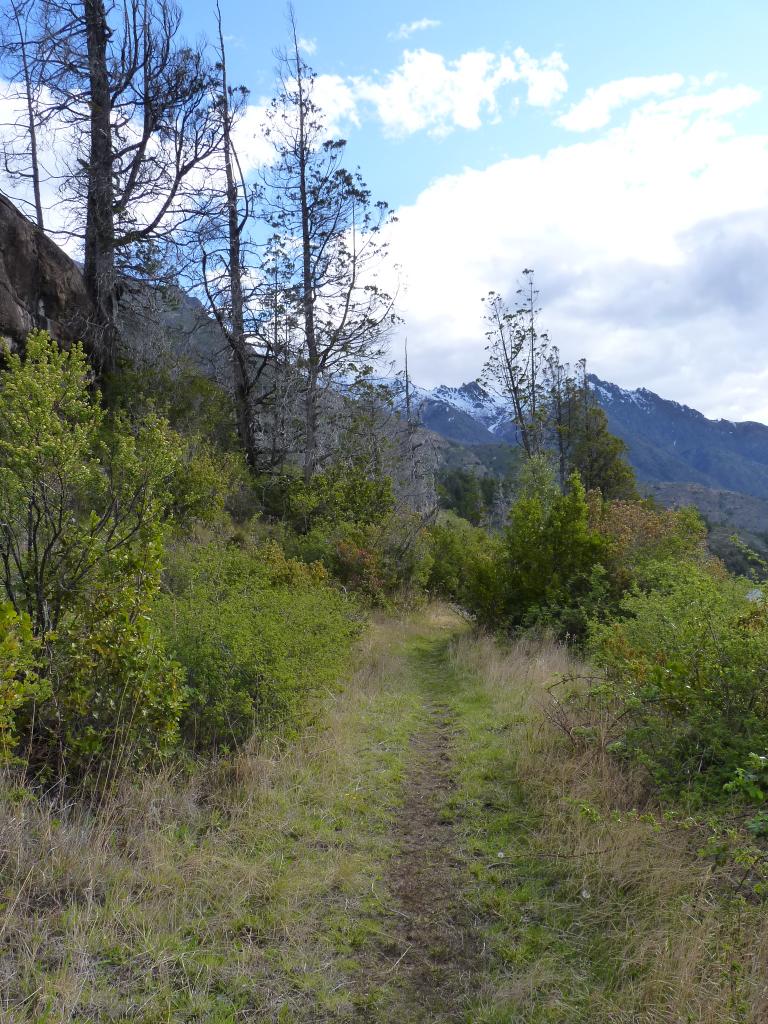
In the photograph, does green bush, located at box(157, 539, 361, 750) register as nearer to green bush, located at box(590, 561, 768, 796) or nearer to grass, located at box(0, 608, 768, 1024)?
grass, located at box(0, 608, 768, 1024)

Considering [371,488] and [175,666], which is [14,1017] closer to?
[175,666]

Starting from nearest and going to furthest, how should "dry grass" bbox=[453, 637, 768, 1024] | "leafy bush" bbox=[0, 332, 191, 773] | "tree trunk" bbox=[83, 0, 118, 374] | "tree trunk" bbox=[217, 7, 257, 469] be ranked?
"dry grass" bbox=[453, 637, 768, 1024], "leafy bush" bbox=[0, 332, 191, 773], "tree trunk" bbox=[83, 0, 118, 374], "tree trunk" bbox=[217, 7, 257, 469]

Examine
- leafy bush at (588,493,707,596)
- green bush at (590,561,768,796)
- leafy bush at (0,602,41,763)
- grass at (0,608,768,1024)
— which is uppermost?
leafy bush at (588,493,707,596)

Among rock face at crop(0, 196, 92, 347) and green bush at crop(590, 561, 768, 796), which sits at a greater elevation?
rock face at crop(0, 196, 92, 347)

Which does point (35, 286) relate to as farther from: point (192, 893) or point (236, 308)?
point (192, 893)

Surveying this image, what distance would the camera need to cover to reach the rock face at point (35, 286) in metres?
13.6

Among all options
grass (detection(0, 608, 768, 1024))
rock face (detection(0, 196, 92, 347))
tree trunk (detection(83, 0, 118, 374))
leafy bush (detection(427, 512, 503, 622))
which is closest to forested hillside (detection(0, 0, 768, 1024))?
grass (detection(0, 608, 768, 1024))

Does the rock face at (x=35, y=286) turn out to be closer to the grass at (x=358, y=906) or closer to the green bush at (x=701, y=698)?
the grass at (x=358, y=906)

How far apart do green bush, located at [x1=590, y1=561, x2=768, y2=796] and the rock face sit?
13.4m

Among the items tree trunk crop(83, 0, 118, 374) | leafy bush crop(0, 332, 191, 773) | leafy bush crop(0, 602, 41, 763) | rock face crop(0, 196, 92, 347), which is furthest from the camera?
tree trunk crop(83, 0, 118, 374)

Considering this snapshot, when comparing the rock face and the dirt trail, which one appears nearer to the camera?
the dirt trail

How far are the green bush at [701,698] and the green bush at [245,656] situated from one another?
294 centimetres

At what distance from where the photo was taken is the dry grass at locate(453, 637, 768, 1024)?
2842mm

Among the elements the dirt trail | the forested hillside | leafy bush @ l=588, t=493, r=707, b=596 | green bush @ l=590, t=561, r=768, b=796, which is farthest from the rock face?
green bush @ l=590, t=561, r=768, b=796
